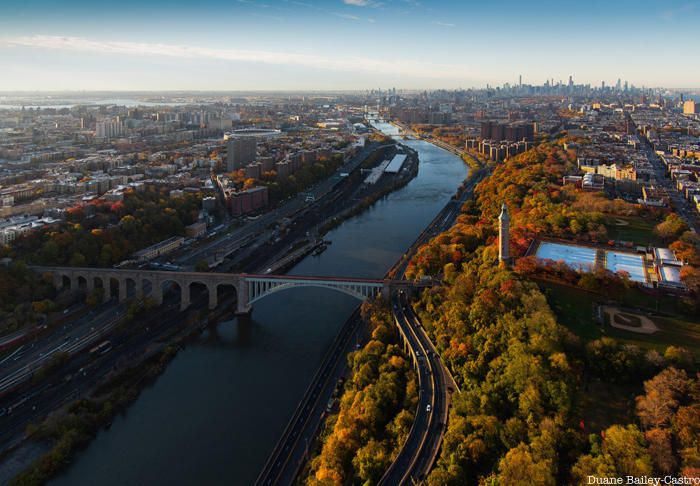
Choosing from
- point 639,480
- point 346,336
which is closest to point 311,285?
point 346,336

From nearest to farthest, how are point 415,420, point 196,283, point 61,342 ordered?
point 415,420 < point 61,342 < point 196,283

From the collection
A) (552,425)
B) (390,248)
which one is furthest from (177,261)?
(552,425)

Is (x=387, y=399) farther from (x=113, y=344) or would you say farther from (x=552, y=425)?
(x=113, y=344)

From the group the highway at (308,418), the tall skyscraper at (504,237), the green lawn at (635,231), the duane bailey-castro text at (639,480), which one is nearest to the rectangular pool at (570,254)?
the tall skyscraper at (504,237)

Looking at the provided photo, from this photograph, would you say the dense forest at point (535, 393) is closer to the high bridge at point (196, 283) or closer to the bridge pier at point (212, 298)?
the high bridge at point (196, 283)

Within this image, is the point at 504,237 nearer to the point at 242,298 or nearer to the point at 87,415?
the point at 242,298
